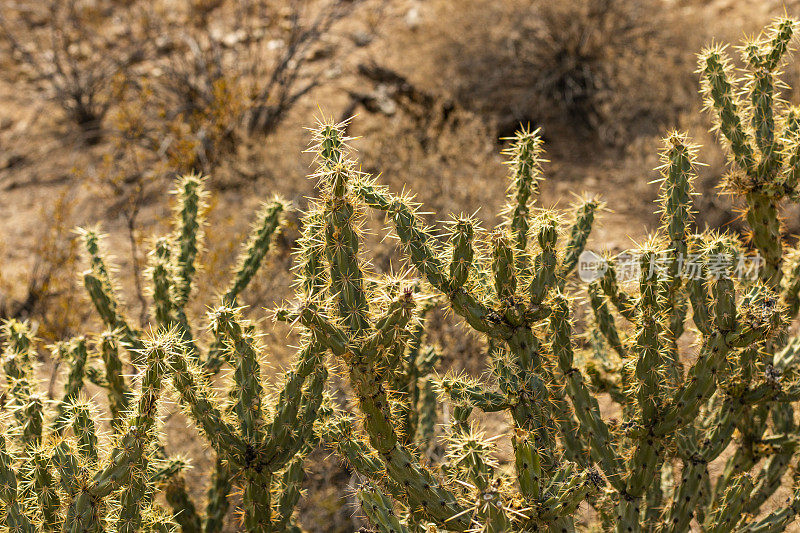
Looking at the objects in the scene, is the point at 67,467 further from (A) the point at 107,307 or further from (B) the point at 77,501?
(A) the point at 107,307

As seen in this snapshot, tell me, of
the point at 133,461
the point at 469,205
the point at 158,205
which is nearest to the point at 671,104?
the point at 469,205

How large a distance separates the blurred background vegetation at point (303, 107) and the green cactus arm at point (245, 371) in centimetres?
324

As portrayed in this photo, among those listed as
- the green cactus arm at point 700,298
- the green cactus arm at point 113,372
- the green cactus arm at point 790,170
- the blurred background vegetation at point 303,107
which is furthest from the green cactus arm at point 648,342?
the blurred background vegetation at point 303,107

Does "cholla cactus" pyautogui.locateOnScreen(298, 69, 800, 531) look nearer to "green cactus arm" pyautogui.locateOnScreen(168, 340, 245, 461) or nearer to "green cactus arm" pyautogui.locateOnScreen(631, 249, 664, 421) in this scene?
"green cactus arm" pyautogui.locateOnScreen(631, 249, 664, 421)

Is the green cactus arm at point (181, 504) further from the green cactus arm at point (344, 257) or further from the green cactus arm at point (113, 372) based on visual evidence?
the green cactus arm at point (344, 257)

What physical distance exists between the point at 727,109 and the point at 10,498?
325 cm

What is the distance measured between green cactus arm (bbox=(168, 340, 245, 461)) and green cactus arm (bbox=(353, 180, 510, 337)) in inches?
32.5

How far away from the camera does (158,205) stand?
25.4 ft

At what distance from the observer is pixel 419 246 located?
8.12 ft

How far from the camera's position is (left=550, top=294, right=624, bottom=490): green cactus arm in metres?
2.84

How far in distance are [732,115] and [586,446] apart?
164 centimetres

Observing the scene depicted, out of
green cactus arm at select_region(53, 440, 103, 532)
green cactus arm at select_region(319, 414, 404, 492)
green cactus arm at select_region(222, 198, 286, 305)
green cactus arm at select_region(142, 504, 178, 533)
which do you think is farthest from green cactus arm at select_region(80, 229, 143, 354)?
green cactus arm at select_region(319, 414, 404, 492)

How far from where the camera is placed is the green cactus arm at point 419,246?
97.3 inches

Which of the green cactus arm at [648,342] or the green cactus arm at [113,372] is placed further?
the green cactus arm at [113,372]
